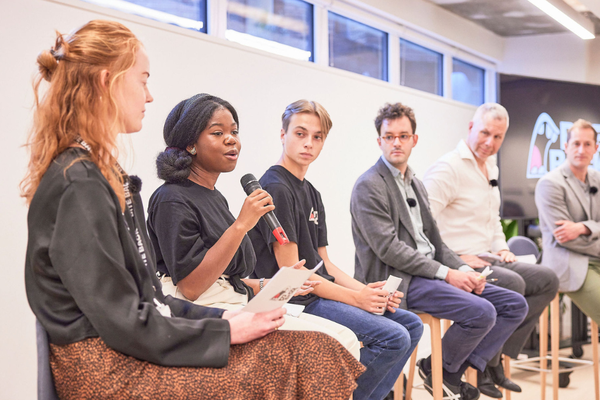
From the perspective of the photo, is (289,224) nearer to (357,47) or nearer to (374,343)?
(374,343)

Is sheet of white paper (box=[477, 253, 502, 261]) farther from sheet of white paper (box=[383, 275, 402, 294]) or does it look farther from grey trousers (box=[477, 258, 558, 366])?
sheet of white paper (box=[383, 275, 402, 294])

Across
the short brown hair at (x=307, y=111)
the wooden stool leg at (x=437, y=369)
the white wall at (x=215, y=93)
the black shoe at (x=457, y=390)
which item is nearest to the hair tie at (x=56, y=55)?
the white wall at (x=215, y=93)

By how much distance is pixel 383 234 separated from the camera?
2.58m

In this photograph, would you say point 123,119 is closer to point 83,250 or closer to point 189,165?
point 83,250

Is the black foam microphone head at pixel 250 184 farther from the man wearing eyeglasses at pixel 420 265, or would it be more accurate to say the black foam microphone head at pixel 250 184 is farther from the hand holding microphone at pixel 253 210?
the man wearing eyeglasses at pixel 420 265

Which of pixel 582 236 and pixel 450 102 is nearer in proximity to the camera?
pixel 582 236

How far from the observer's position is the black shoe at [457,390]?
8.48ft

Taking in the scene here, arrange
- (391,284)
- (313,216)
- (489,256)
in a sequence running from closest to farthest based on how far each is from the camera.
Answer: (391,284) → (313,216) → (489,256)

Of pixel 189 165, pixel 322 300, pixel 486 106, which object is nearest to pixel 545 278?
pixel 486 106

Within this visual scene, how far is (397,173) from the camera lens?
9.20 ft

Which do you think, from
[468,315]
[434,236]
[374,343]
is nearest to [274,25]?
[434,236]

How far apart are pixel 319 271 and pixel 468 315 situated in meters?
0.74

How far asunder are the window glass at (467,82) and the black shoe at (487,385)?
330 centimetres

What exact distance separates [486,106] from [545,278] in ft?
3.48
